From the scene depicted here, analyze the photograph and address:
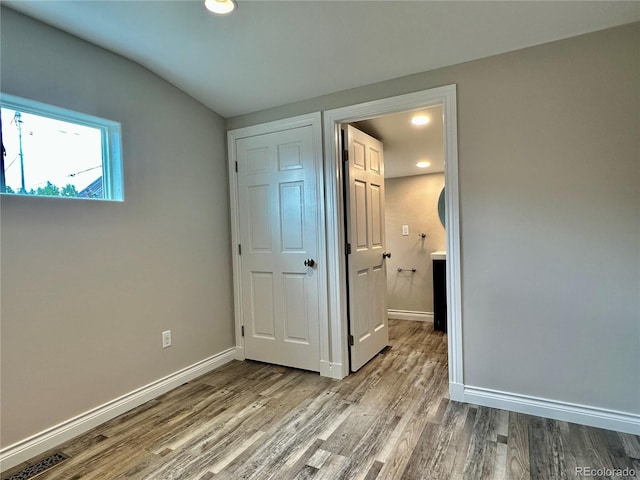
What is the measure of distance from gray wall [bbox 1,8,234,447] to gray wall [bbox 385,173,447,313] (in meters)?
2.30

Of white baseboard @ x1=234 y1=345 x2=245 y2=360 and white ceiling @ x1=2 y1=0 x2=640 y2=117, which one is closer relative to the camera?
white ceiling @ x1=2 y1=0 x2=640 y2=117

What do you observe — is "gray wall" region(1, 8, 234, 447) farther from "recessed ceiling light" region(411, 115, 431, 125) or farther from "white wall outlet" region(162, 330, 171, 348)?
"recessed ceiling light" region(411, 115, 431, 125)

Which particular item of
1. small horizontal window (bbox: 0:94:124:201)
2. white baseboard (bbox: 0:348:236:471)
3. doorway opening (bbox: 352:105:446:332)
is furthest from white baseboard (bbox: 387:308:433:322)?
small horizontal window (bbox: 0:94:124:201)

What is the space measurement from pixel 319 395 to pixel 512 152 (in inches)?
79.2

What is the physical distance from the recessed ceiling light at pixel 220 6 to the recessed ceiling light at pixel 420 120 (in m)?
1.66

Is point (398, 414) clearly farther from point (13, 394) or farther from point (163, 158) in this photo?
point (163, 158)

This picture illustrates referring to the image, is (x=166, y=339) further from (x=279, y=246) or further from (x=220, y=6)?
(x=220, y=6)

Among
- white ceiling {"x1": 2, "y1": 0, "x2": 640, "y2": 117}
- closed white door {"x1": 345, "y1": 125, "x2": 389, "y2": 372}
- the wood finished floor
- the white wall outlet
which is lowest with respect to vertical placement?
the wood finished floor

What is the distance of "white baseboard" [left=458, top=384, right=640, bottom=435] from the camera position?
73.4 inches

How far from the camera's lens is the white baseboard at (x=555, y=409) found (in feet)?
6.11

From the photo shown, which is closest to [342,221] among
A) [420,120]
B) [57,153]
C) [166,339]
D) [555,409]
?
[420,120]

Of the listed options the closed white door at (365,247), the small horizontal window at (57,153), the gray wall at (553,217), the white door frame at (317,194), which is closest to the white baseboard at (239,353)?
the white door frame at (317,194)

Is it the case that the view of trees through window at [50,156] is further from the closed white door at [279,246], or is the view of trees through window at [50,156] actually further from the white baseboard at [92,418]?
the white baseboard at [92,418]

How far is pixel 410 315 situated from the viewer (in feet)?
14.5
